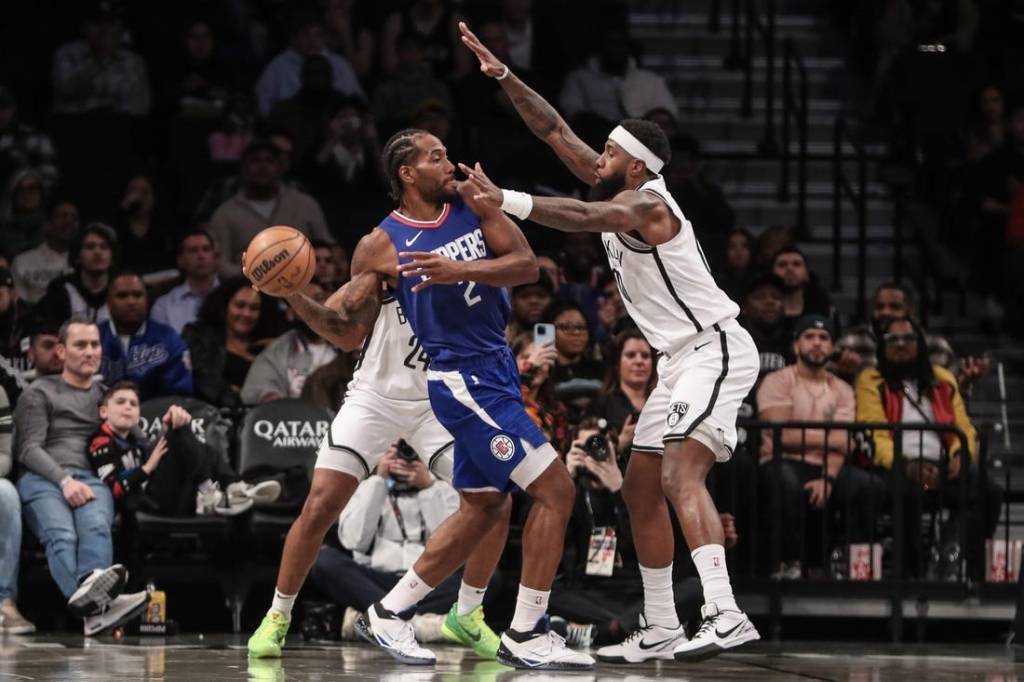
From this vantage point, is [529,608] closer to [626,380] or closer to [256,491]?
[256,491]

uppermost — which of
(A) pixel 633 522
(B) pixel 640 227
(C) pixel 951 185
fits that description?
(C) pixel 951 185

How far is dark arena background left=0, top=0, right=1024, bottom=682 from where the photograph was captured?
10.4 m

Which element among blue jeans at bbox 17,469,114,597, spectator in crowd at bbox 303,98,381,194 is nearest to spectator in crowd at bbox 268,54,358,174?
spectator in crowd at bbox 303,98,381,194

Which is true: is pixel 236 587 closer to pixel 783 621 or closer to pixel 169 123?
pixel 783 621

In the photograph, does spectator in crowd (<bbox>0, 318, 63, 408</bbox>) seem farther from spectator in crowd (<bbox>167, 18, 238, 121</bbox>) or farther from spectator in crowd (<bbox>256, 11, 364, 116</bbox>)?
spectator in crowd (<bbox>256, 11, 364, 116</bbox>)

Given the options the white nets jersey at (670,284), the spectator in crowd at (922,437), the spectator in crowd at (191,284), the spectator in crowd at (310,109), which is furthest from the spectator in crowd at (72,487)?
the spectator in crowd at (922,437)

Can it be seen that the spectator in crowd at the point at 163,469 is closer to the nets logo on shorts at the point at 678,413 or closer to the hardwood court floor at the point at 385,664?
the hardwood court floor at the point at 385,664

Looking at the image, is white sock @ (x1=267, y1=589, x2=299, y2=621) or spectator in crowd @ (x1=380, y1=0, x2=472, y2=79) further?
spectator in crowd @ (x1=380, y1=0, x2=472, y2=79)

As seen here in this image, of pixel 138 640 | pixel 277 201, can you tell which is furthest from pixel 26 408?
pixel 277 201

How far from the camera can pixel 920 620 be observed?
37.7 feet

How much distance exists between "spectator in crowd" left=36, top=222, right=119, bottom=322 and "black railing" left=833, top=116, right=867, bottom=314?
5665 mm

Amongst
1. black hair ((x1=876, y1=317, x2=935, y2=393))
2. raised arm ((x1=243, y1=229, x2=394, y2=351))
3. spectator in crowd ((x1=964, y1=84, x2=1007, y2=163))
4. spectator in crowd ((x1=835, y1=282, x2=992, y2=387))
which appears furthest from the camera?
spectator in crowd ((x1=964, y1=84, x2=1007, y2=163))

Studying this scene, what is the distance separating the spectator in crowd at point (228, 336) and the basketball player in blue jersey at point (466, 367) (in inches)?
141

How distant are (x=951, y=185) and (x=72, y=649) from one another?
9.23m
